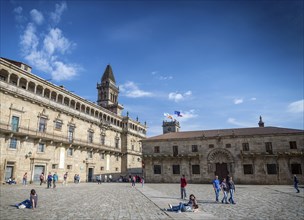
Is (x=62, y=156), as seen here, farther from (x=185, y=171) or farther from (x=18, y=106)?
(x=185, y=171)

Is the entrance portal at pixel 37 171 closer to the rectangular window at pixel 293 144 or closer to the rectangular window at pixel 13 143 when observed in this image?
the rectangular window at pixel 13 143

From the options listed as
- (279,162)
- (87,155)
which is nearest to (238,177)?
(279,162)

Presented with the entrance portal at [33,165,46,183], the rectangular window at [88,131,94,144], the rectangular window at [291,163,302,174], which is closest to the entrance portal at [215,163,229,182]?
the rectangular window at [291,163,302,174]

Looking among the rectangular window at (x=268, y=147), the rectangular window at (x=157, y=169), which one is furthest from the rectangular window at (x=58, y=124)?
the rectangular window at (x=268, y=147)

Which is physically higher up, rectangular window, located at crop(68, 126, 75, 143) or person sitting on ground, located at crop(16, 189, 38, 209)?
rectangular window, located at crop(68, 126, 75, 143)

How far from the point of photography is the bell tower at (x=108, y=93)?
60438mm

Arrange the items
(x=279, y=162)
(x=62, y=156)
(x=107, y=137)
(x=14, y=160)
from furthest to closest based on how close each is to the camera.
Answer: (x=107, y=137), (x=62, y=156), (x=279, y=162), (x=14, y=160)

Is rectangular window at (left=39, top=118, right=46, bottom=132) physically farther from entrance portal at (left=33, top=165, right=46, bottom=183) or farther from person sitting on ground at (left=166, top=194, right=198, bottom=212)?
person sitting on ground at (left=166, top=194, right=198, bottom=212)

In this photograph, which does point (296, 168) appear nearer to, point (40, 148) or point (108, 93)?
point (40, 148)

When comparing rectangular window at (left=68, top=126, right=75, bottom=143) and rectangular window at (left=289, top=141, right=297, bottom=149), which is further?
rectangular window at (left=68, top=126, right=75, bottom=143)

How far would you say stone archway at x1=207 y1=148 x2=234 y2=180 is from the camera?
3259 cm

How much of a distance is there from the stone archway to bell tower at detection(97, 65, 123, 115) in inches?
1305

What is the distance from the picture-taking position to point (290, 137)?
100 feet

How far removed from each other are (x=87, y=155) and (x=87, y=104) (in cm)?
960
